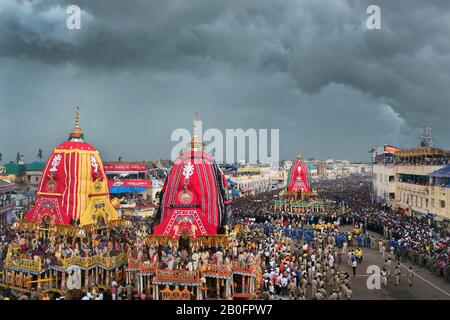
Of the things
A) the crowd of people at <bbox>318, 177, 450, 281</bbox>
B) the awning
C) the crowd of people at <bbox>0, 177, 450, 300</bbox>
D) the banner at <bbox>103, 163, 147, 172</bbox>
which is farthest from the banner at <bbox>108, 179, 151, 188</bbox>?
the awning

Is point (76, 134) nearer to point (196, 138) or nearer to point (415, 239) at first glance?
point (196, 138)

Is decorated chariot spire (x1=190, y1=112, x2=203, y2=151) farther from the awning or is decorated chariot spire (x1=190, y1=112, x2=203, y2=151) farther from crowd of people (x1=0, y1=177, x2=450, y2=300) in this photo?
the awning

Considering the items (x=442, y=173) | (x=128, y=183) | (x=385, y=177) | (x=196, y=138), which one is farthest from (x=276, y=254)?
(x=128, y=183)

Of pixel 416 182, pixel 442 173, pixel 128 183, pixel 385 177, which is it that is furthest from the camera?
pixel 128 183

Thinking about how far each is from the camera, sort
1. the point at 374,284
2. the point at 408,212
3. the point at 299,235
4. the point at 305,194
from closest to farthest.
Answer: the point at 374,284, the point at 299,235, the point at 408,212, the point at 305,194

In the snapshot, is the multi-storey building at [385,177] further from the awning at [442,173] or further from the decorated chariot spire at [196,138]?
the decorated chariot spire at [196,138]

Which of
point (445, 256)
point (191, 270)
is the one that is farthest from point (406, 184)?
point (191, 270)

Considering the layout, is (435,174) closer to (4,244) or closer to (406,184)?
(406,184)

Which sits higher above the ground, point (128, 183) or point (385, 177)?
point (385, 177)
